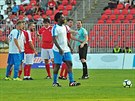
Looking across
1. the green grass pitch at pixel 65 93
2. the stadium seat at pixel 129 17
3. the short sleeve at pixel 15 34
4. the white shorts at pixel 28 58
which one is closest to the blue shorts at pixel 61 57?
the green grass pitch at pixel 65 93

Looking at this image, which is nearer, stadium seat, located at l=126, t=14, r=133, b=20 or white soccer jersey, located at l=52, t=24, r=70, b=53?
white soccer jersey, located at l=52, t=24, r=70, b=53

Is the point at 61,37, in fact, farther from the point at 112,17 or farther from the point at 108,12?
the point at 108,12

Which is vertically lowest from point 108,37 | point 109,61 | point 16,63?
point 109,61

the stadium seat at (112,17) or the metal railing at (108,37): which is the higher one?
the stadium seat at (112,17)

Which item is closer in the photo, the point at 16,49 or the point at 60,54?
the point at 60,54

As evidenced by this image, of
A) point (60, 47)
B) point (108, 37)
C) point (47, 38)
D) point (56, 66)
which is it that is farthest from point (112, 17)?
point (60, 47)

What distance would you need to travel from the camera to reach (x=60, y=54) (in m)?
19.2

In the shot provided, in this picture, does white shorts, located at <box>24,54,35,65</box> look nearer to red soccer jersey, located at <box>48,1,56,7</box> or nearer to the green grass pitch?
the green grass pitch

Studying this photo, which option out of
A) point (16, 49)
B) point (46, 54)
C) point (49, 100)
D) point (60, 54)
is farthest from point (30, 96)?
point (46, 54)

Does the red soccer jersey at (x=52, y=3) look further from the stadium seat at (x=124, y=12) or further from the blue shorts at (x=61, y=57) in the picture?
the blue shorts at (x=61, y=57)

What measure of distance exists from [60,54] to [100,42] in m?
16.3

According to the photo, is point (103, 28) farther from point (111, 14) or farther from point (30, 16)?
point (30, 16)

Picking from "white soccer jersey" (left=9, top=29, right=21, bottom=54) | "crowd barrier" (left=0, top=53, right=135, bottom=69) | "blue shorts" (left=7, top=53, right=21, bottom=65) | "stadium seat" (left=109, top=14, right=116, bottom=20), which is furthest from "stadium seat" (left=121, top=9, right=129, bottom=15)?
"blue shorts" (left=7, top=53, right=21, bottom=65)

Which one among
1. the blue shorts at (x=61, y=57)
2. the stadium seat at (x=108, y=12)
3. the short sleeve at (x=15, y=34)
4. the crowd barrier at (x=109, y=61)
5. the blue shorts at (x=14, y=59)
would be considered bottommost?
the crowd barrier at (x=109, y=61)
